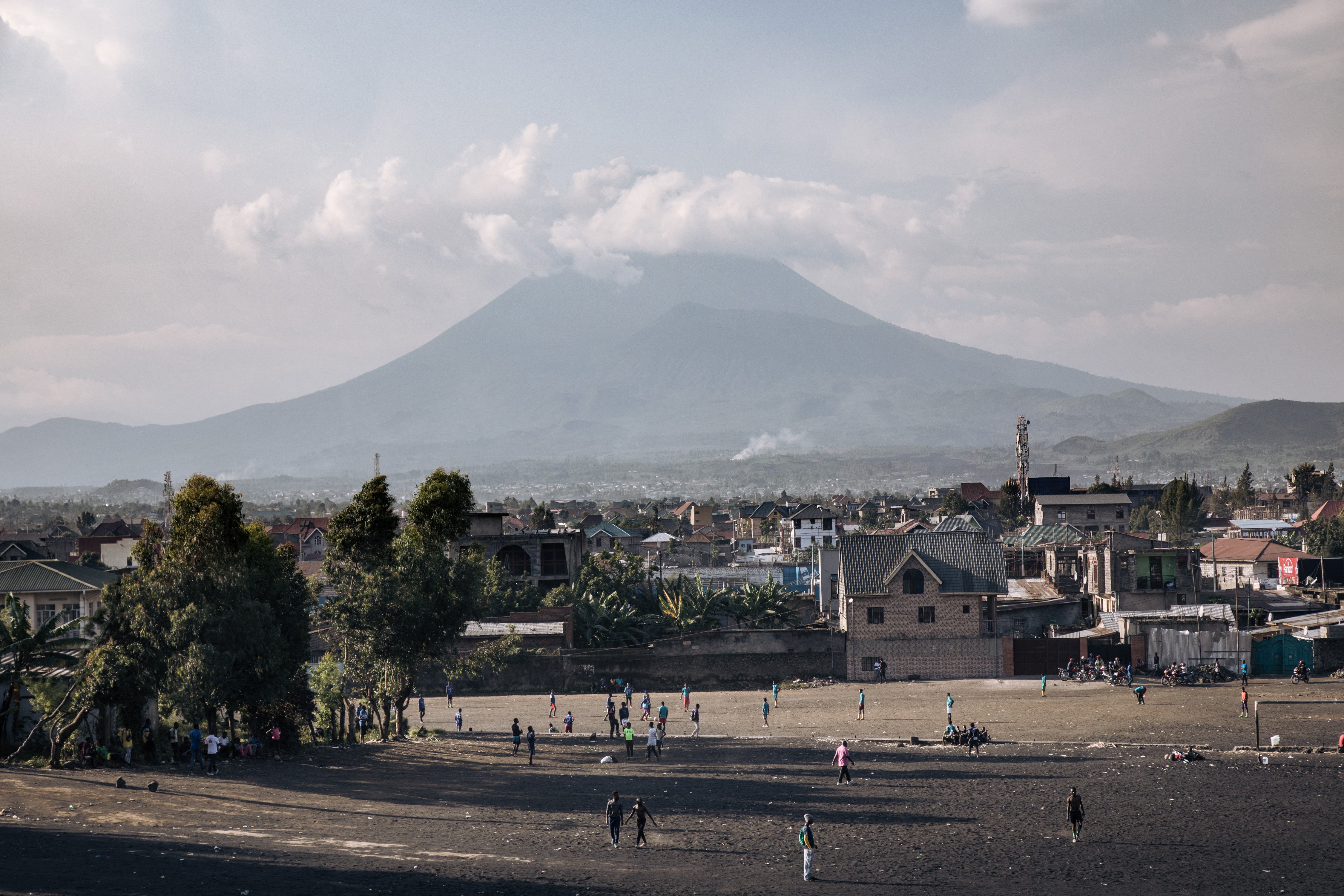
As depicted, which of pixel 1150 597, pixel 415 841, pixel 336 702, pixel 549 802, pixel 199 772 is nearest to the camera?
pixel 415 841

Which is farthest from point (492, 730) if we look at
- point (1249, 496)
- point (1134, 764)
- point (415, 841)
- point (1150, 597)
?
point (1249, 496)

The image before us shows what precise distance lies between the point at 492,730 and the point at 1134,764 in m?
22.6

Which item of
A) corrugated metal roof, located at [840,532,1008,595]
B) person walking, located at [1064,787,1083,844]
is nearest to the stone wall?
corrugated metal roof, located at [840,532,1008,595]

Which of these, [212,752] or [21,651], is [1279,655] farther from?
[21,651]

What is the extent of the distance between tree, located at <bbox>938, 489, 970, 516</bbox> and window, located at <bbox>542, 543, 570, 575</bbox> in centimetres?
6487

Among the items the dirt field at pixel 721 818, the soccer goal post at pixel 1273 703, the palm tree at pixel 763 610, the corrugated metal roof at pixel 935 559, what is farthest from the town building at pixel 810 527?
the dirt field at pixel 721 818

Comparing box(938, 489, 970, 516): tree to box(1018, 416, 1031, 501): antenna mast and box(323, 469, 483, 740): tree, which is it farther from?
box(323, 469, 483, 740): tree

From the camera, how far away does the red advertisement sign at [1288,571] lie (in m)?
77.0

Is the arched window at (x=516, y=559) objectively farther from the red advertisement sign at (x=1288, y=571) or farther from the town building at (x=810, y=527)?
the town building at (x=810, y=527)

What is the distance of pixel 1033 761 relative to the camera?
34.2 metres

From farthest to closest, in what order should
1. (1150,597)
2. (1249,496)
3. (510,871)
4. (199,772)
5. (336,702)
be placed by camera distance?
(1249,496) < (1150,597) < (336,702) < (199,772) < (510,871)

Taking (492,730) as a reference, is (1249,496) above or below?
above

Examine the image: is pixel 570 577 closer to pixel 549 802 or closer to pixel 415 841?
pixel 549 802

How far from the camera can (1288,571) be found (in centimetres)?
7775
